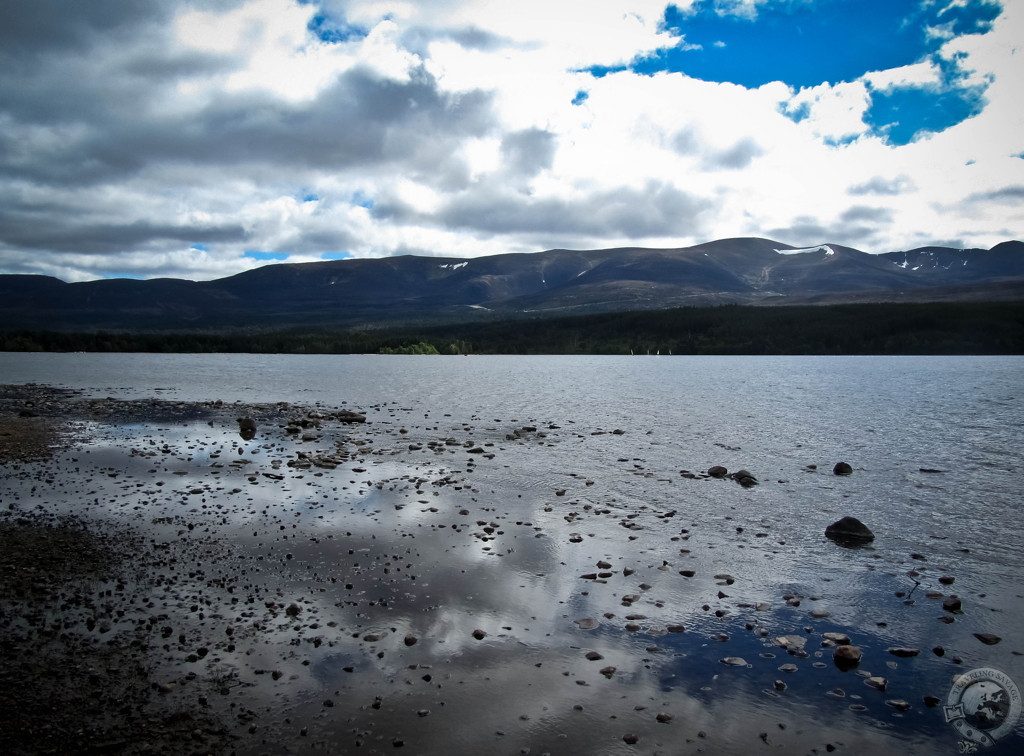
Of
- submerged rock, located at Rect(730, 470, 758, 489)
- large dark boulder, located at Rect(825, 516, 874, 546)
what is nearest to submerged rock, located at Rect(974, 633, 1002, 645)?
large dark boulder, located at Rect(825, 516, 874, 546)

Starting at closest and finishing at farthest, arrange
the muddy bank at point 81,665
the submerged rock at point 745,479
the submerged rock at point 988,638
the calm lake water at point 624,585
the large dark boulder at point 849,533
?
the muddy bank at point 81,665, the calm lake water at point 624,585, the submerged rock at point 988,638, the large dark boulder at point 849,533, the submerged rock at point 745,479

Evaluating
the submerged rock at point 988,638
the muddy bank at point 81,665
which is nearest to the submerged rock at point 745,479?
the submerged rock at point 988,638

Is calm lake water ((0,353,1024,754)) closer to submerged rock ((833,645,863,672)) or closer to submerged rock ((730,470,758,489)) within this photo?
submerged rock ((833,645,863,672))

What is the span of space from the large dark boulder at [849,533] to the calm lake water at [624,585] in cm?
65

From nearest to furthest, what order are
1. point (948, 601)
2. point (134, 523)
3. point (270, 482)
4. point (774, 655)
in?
point (774, 655)
point (948, 601)
point (134, 523)
point (270, 482)

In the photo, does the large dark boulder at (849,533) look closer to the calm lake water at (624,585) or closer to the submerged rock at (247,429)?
the calm lake water at (624,585)

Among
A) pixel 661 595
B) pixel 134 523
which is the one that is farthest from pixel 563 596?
pixel 134 523

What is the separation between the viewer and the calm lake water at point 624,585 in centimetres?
1173

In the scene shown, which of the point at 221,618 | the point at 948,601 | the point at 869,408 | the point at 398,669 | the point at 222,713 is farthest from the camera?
the point at 869,408

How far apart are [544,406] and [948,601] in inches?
2283

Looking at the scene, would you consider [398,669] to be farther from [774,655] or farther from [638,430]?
[638,430]

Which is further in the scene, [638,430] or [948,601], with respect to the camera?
[638,430]

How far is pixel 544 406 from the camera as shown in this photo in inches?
2931

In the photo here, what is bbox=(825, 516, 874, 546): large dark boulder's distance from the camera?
75.7ft
